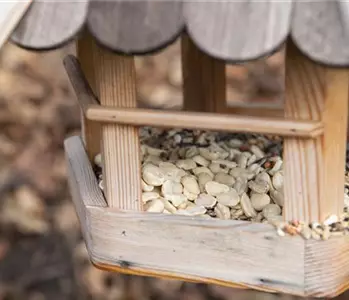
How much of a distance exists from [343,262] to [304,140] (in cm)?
13

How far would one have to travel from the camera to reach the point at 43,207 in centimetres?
197

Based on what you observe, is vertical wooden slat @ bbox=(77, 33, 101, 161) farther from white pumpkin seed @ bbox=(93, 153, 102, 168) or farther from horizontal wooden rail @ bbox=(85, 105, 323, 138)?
horizontal wooden rail @ bbox=(85, 105, 323, 138)

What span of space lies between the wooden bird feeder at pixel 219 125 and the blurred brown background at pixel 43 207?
3.03ft

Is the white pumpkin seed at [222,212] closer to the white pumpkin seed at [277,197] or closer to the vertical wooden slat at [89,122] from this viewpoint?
the white pumpkin seed at [277,197]

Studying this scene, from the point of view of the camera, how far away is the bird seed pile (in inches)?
33.3

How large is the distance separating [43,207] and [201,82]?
861mm

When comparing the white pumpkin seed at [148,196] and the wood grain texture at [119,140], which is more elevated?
the wood grain texture at [119,140]

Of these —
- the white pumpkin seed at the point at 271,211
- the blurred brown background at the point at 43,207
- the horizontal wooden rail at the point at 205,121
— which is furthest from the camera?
the blurred brown background at the point at 43,207

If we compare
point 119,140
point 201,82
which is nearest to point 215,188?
point 119,140

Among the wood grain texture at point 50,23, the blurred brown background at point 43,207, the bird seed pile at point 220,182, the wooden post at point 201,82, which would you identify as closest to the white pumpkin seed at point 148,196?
the bird seed pile at point 220,182

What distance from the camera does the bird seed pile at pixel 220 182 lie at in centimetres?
85

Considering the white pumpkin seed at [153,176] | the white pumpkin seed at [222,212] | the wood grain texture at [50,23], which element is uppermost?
the wood grain texture at [50,23]

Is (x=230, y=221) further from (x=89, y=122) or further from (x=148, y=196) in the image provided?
(x=89, y=122)

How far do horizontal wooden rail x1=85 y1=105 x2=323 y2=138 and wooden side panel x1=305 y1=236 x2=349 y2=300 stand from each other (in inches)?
4.4
